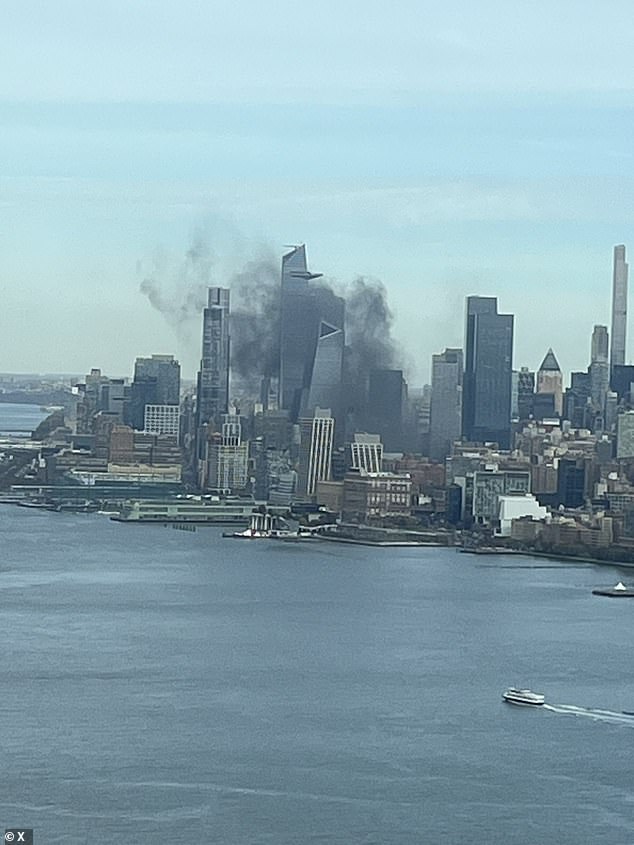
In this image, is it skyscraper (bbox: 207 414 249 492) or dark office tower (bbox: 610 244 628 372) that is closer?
skyscraper (bbox: 207 414 249 492)

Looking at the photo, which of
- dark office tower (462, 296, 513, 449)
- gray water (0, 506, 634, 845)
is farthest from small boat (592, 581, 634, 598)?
dark office tower (462, 296, 513, 449)

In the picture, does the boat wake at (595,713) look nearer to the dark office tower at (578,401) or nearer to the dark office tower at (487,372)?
the dark office tower at (487,372)

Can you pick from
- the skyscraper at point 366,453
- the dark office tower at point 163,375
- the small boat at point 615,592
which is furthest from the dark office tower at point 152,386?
the small boat at point 615,592

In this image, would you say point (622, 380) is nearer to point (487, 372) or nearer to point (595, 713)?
point (487, 372)

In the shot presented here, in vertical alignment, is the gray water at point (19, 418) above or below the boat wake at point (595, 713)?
above

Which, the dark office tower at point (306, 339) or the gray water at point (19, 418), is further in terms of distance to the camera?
the gray water at point (19, 418)

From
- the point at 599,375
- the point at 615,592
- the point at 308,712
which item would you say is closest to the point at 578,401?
the point at 599,375

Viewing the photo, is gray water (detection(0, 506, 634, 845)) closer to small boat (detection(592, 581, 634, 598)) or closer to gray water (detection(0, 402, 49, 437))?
small boat (detection(592, 581, 634, 598))
